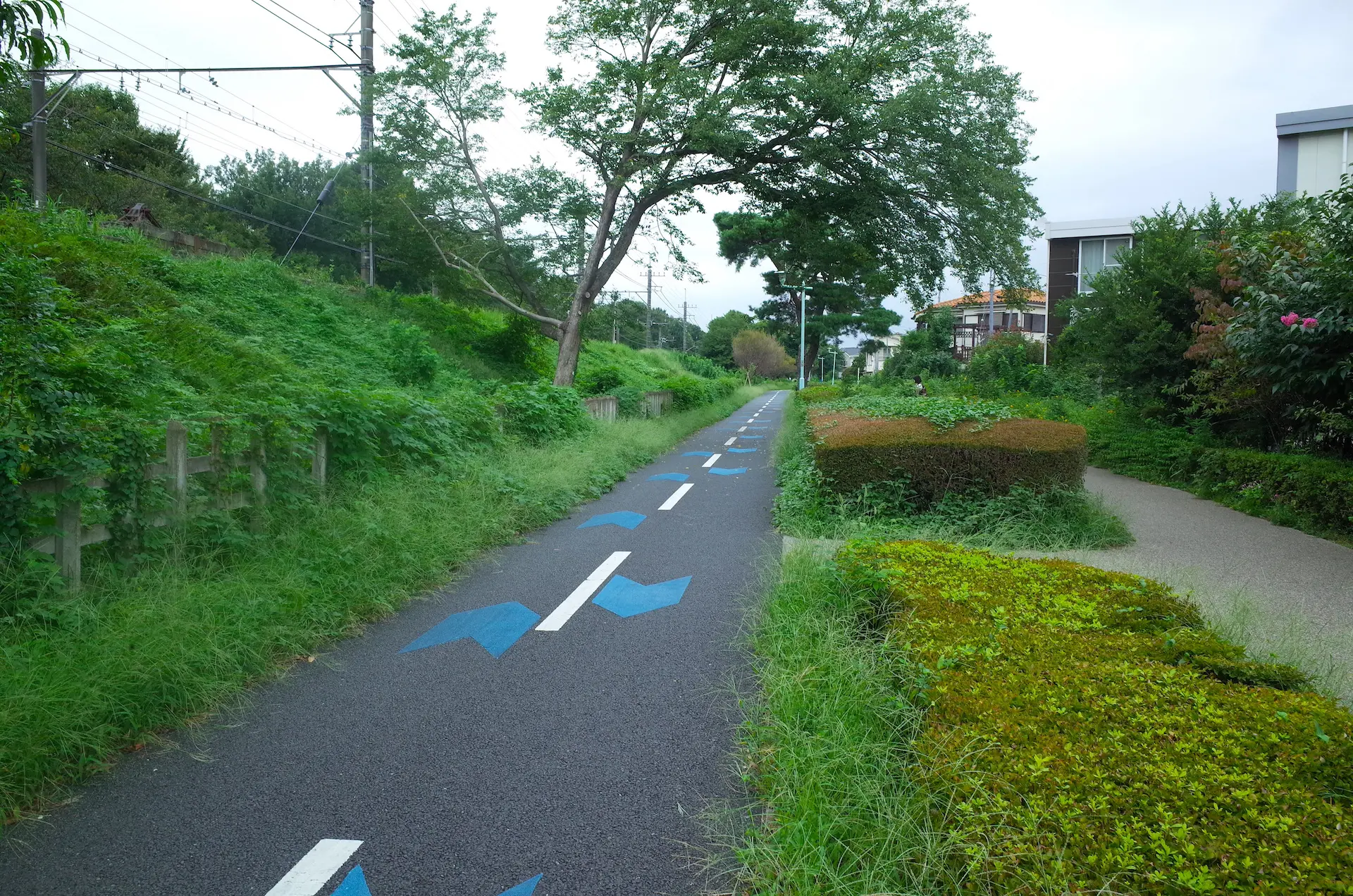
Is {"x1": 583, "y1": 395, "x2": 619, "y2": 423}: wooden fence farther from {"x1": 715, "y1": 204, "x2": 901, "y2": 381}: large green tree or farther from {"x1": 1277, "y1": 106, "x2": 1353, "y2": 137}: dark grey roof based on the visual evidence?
Result: {"x1": 1277, "y1": 106, "x2": 1353, "y2": 137}: dark grey roof

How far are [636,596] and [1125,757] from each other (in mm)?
4117

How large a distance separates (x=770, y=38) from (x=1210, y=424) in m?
11.7

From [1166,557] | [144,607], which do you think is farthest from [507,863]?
[1166,557]

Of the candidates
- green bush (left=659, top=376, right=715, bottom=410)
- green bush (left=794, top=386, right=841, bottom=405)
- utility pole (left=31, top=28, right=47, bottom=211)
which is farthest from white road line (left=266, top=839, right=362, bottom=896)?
green bush (left=659, top=376, right=715, bottom=410)

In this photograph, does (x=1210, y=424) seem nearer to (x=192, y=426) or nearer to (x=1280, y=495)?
(x=1280, y=495)

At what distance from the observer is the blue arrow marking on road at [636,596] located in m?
5.82

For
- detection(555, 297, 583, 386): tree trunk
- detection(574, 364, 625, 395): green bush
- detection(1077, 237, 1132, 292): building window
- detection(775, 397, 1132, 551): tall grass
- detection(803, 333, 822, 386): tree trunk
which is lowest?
detection(775, 397, 1132, 551): tall grass

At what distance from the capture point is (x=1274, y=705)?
9.00ft

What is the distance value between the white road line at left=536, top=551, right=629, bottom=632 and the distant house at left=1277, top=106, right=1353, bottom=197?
25.3 metres

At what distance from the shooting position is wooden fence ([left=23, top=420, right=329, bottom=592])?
14.1ft

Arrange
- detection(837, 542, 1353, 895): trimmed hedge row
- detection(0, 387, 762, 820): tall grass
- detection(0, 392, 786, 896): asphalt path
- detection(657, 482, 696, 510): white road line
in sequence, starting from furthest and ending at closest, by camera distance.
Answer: detection(657, 482, 696, 510): white road line → detection(0, 387, 762, 820): tall grass → detection(0, 392, 786, 896): asphalt path → detection(837, 542, 1353, 895): trimmed hedge row

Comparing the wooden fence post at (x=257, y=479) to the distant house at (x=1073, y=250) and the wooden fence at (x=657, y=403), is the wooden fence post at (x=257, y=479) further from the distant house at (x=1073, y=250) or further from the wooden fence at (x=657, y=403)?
the distant house at (x=1073, y=250)

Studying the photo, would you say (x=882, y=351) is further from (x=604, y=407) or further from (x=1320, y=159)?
(x=604, y=407)

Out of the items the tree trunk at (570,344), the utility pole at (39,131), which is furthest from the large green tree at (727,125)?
the utility pole at (39,131)
